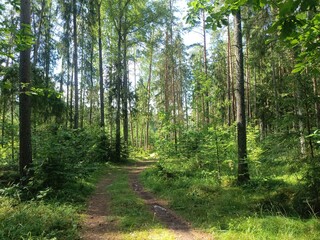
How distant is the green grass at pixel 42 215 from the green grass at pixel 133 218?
2.85 feet

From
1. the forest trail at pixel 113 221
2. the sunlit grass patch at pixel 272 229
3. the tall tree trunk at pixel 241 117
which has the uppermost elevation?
the tall tree trunk at pixel 241 117

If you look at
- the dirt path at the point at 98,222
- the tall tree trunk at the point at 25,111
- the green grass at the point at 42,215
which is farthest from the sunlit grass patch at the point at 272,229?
the tall tree trunk at the point at 25,111

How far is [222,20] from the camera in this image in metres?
2.90

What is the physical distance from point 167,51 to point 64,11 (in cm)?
992

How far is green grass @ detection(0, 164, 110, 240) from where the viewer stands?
15.8ft

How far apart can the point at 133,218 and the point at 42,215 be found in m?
1.91

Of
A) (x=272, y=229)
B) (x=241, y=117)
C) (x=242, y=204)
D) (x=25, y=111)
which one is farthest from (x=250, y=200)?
(x=25, y=111)

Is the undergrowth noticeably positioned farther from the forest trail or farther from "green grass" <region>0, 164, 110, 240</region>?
"green grass" <region>0, 164, 110, 240</region>

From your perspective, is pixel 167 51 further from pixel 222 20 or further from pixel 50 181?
pixel 222 20

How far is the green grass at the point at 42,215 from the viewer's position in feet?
15.8

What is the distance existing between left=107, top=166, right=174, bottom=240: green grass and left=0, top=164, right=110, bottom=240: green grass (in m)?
0.87

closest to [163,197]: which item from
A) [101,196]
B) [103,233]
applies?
[101,196]

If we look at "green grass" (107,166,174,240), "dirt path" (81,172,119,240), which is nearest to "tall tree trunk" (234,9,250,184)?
"green grass" (107,166,174,240)

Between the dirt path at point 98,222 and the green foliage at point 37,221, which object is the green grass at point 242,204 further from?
the green foliage at point 37,221
